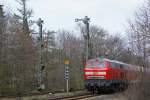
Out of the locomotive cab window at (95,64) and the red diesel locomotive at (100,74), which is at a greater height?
the locomotive cab window at (95,64)

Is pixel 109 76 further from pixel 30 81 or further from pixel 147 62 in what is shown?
pixel 30 81

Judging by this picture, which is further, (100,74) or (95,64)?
(95,64)

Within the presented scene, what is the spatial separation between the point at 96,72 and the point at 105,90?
10.1 feet

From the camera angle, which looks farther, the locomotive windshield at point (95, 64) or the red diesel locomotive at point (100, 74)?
the locomotive windshield at point (95, 64)

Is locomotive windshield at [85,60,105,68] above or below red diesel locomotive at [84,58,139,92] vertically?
above

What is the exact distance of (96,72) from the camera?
108 ft

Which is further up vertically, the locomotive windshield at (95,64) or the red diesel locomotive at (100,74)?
the locomotive windshield at (95,64)

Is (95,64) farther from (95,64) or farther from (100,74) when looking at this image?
(100,74)

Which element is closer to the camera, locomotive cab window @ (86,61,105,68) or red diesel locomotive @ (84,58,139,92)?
red diesel locomotive @ (84,58,139,92)

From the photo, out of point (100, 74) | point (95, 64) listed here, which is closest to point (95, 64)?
point (95, 64)

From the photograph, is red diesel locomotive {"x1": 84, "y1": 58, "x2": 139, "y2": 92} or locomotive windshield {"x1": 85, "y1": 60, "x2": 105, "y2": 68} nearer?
red diesel locomotive {"x1": 84, "y1": 58, "x2": 139, "y2": 92}

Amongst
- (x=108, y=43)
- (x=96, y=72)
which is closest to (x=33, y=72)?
(x=96, y=72)

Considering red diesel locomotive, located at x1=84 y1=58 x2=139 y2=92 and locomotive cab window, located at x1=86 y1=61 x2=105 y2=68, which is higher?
locomotive cab window, located at x1=86 y1=61 x2=105 y2=68

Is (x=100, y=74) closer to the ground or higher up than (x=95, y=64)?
closer to the ground
